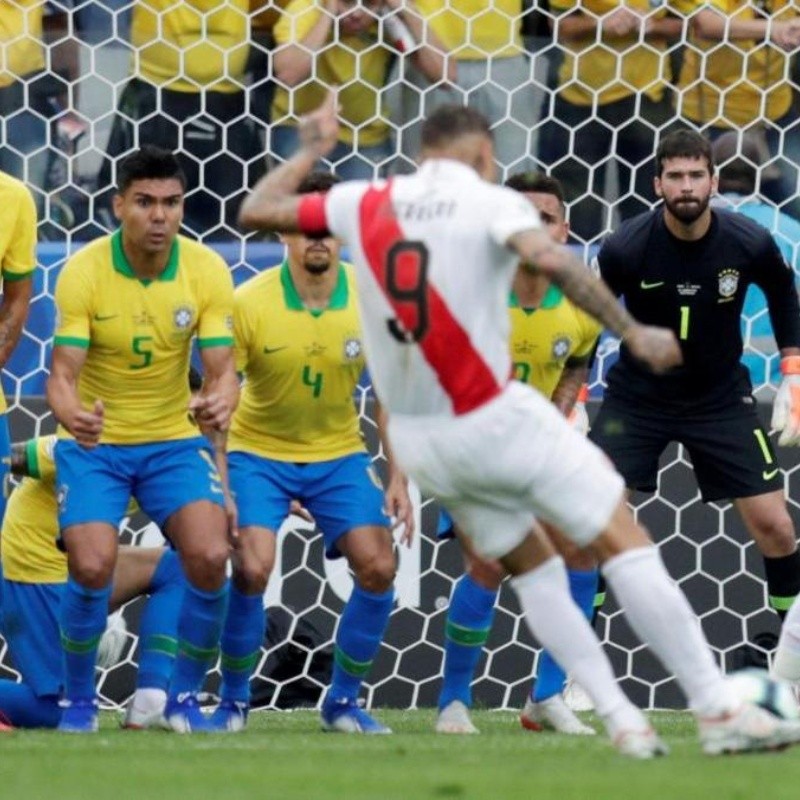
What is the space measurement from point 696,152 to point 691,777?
366 cm

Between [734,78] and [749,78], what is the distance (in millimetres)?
70

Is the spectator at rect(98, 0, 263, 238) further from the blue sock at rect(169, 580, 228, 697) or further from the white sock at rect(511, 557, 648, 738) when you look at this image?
the white sock at rect(511, 557, 648, 738)

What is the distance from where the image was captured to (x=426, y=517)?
9.77 metres

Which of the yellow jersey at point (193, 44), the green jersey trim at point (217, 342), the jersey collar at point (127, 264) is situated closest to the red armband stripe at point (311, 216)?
the green jersey trim at point (217, 342)

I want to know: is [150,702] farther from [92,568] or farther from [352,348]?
[352,348]

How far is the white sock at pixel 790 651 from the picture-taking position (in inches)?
306

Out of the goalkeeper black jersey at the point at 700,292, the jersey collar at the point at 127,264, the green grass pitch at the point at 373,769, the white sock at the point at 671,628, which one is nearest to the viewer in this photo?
the green grass pitch at the point at 373,769

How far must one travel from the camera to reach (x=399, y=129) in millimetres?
10117

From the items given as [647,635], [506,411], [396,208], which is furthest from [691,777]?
[396,208]

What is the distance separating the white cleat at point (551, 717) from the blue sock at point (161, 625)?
Result: 4.28 ft

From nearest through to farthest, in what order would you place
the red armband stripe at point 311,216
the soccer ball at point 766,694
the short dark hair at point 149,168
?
1. the soccer ball at point 766,694
2. the red armband stripe at point 311,216
3. the short dark hair at point 149,168

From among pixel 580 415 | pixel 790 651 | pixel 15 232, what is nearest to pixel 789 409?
pixel 580 415

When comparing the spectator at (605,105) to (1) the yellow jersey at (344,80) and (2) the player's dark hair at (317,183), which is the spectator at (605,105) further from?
(2) the player's dark hair at (317,183)

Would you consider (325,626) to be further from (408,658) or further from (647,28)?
(647,28)
